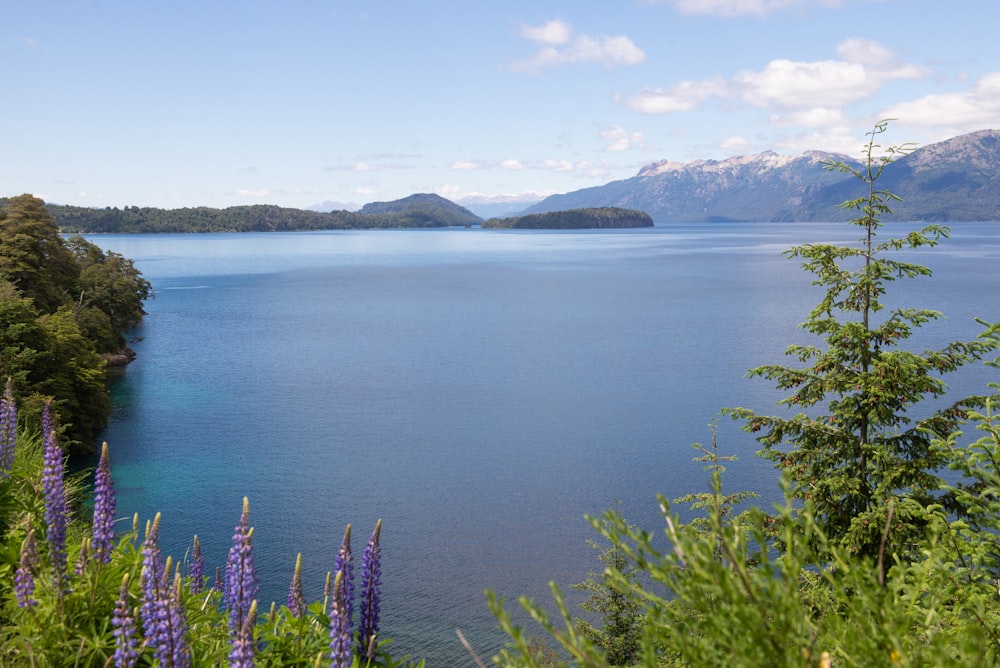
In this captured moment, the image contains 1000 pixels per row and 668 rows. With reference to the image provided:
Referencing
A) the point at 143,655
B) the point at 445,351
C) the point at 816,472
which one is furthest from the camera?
the point at 445,351

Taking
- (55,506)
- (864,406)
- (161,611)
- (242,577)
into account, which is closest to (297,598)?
(242,577)

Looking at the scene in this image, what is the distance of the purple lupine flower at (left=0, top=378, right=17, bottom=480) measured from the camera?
9.41 metres

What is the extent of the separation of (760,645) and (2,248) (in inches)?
2406

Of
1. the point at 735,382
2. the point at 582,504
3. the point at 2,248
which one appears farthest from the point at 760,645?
the point at 2,248

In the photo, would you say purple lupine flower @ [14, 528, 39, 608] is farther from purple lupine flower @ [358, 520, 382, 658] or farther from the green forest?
purple lupine flower @ [358, 520, 382, 658]

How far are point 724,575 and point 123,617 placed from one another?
4.89 metres

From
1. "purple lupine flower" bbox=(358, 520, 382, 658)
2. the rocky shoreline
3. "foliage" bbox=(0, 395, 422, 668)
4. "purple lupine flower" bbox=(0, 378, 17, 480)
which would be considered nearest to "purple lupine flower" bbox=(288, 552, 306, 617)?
"foliage" bbox=(0, 395, 422, 668)

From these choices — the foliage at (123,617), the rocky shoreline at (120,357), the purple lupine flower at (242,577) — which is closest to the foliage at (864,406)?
the foliage at (123,617)

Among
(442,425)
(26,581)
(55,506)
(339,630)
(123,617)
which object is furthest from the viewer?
(442,425)

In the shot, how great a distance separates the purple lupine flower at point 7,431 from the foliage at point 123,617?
1991 millimetres

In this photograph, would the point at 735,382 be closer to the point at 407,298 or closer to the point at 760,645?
A: the point at 760,645

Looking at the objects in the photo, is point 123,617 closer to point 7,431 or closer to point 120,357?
point 7,431

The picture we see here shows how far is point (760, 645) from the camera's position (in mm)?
3654

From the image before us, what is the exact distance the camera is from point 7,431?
31.8 feet
